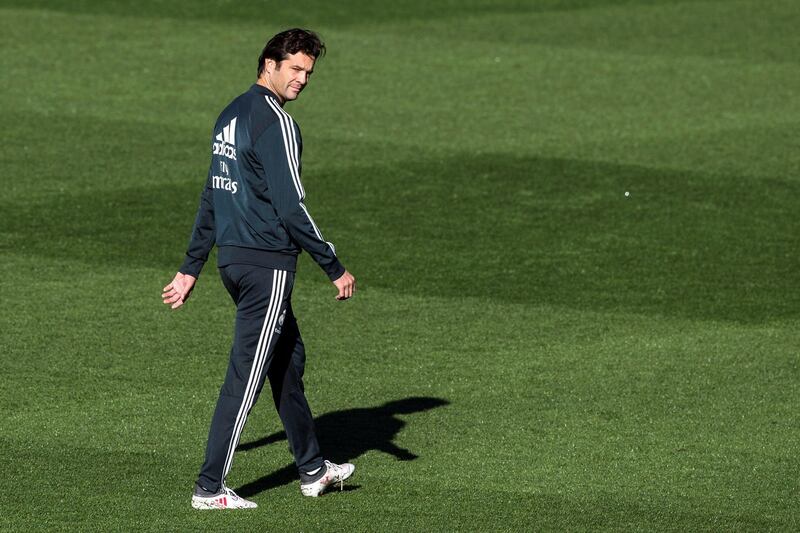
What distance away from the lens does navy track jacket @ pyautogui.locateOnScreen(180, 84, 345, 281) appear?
6.68 m

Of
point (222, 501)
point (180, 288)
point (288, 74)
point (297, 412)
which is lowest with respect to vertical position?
point (222, 501)

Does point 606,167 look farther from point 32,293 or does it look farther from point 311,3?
point 311,3

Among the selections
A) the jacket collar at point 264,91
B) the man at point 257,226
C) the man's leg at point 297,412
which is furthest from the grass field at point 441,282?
the jacket collar at point 264,91

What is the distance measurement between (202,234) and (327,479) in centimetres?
129

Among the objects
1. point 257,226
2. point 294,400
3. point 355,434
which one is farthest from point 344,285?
point 355,434

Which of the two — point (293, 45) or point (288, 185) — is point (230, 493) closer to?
point (288, 185)

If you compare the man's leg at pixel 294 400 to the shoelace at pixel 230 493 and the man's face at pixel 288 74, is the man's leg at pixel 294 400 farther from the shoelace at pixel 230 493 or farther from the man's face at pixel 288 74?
the man's face at pixel 288 74

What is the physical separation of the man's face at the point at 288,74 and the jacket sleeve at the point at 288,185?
211mm

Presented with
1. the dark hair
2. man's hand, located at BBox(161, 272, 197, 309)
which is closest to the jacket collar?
the dark hair

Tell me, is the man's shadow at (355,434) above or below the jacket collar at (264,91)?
below

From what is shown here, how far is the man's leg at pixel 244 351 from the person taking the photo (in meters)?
6.87

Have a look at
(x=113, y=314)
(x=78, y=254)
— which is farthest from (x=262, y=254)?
(x=78, y=254)

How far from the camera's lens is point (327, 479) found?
7215mm

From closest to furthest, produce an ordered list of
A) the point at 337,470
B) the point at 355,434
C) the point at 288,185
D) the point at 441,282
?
the point at 288,185 < the point at 337,470 < the point at 355,434 < the point at 441,282
